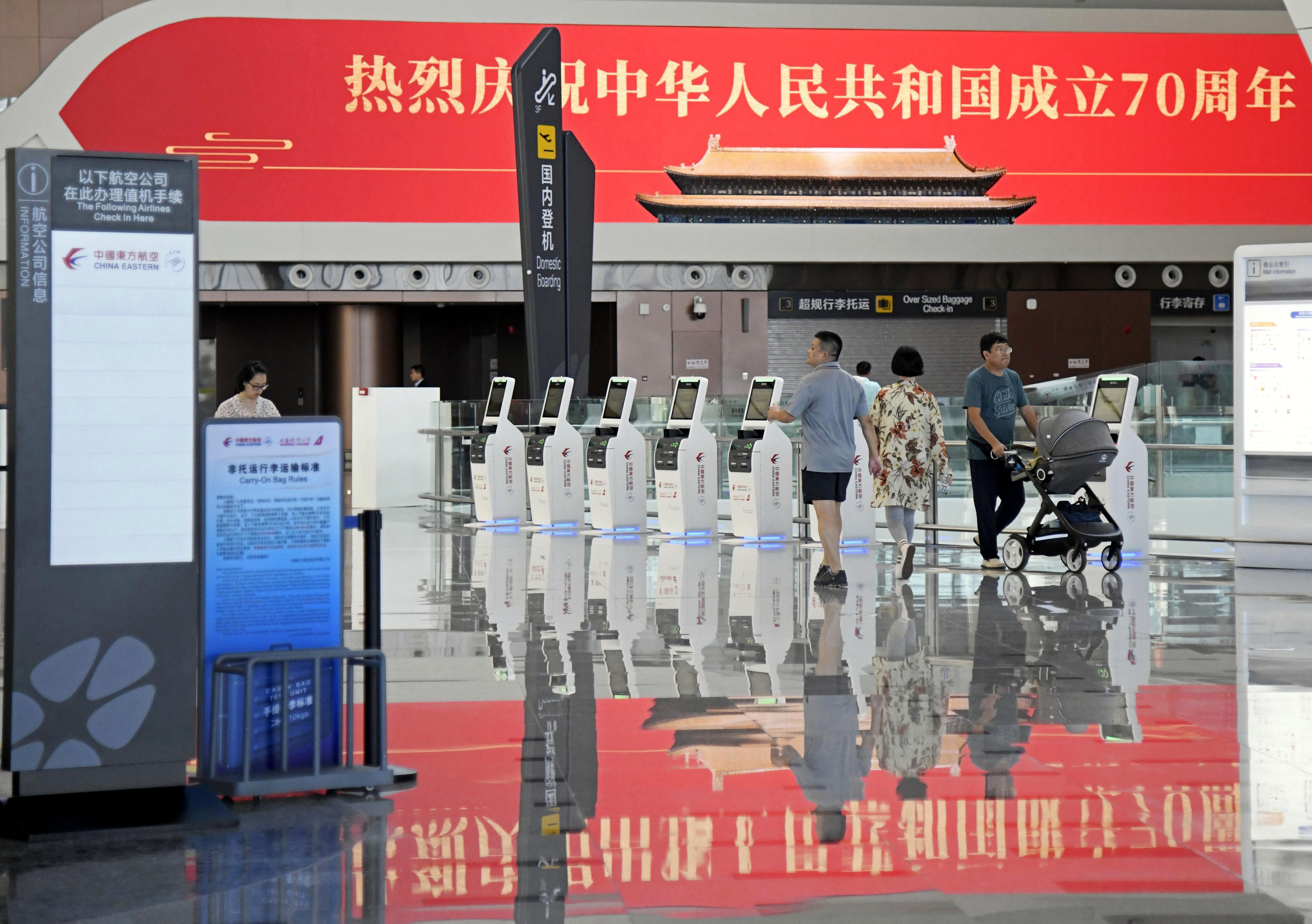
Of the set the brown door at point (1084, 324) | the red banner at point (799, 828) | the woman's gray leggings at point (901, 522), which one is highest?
the brown door at point (1084, 324)

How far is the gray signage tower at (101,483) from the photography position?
346 centimetres

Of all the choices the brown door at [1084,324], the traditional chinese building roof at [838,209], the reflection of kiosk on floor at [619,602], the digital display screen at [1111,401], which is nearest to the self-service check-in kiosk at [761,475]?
the reflection of kiosk on floor at [619,602]

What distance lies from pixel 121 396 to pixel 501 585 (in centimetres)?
508

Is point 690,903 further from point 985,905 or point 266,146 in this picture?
point 266,146

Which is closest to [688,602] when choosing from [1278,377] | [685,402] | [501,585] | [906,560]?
[501,585]

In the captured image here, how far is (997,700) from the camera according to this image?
500 cm

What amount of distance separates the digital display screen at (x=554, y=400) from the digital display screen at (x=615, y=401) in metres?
0.41

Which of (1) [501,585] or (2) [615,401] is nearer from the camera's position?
(1) [501,585]

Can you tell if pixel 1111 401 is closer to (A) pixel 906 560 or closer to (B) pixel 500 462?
(A) pixel 906 560

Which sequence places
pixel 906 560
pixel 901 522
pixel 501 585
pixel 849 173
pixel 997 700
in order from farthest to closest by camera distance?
pixel 849 173 → pixel 901 522 → pixel 906 560 → pixel 501 585 → pixel 997 700

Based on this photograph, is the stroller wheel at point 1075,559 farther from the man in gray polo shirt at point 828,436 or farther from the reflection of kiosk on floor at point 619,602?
the reflection of kiosk on floor at point 619,602

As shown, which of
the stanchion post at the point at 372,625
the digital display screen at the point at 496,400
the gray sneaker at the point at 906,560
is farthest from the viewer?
the digital display screen at the point at 496,400

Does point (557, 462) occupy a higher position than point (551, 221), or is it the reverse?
point (551, 221)

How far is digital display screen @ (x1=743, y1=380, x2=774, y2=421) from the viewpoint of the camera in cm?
1088
